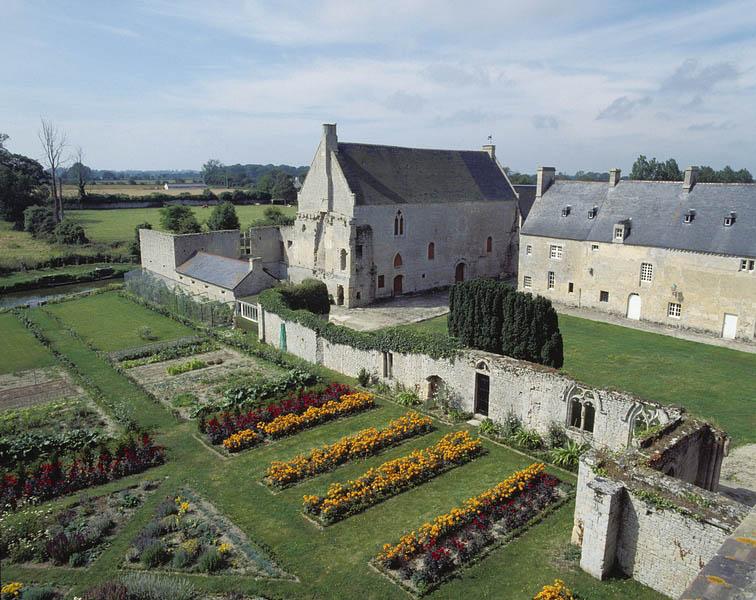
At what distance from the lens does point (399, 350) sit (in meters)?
23.0

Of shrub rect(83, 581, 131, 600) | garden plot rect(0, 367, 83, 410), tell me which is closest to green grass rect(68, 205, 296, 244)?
garden plot rect(0, 367, 83, 410)

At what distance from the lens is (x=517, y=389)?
62.6 feet

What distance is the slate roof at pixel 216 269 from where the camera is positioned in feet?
118

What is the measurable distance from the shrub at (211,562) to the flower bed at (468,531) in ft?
11.4

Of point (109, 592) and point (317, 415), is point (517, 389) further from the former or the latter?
point (109, 592)

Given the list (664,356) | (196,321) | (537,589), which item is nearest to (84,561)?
(537,589)

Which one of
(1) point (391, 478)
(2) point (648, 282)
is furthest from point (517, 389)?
(2) point (648, 282)

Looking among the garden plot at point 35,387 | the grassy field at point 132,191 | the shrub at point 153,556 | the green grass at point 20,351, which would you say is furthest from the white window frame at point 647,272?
the grassy field at point 132,191

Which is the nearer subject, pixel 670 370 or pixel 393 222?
pixel 670 370

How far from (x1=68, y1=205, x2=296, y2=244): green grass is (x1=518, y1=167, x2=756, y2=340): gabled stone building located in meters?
45.6

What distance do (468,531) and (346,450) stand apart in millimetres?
5225

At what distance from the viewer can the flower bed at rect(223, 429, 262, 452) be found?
18484 millimetres

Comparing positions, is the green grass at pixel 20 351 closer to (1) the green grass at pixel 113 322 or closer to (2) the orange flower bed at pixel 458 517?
(1) the green grass at pixel 113 322

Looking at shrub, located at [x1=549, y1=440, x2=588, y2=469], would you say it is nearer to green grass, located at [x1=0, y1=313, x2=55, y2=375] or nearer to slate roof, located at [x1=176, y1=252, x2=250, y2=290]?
slate roof, located at [x1=176, y1=252, x2=250, y2=290]
